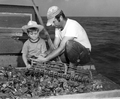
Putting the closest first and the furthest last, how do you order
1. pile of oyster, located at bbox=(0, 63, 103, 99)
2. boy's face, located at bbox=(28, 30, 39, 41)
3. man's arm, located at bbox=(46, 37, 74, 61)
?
pile of oyster, located at bbox=(0, 63, 103, 99) → man's arm, located at bbox=(46, 37, 74, 61) → boy's face, located at bbox=(28, 30, 39, 41)

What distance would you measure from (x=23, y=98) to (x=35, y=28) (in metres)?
2.05

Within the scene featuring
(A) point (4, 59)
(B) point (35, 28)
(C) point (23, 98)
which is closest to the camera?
(C) point (23, 98)

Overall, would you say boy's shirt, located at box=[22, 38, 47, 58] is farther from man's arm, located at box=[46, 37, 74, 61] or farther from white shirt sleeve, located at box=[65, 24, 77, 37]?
white shirt sleeve, located at box=[65, 24, 77, 37]

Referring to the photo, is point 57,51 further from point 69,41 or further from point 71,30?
point 71,30

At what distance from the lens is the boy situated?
5.43m

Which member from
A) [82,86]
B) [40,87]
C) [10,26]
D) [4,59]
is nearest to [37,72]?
[40,87]

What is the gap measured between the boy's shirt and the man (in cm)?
56

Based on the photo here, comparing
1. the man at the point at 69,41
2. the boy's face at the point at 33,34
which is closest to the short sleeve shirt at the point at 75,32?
the man at the point at 69,41

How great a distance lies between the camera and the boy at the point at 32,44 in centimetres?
543

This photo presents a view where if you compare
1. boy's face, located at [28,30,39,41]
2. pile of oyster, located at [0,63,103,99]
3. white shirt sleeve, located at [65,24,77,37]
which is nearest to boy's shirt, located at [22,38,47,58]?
boy's face, located at [28,30,39,41]

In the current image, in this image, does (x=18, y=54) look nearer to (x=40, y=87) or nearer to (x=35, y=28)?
(x=35, y=28)

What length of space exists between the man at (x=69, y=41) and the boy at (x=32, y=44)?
0.53 m

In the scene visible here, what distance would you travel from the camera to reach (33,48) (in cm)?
555

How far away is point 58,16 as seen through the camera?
5.02 metres
